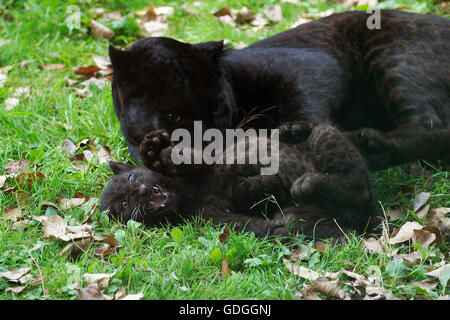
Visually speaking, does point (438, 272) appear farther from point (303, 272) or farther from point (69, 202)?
point (69, 202)

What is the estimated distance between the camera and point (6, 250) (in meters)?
2.96

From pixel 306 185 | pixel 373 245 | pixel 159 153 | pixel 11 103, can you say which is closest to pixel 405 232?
pixel 373 245

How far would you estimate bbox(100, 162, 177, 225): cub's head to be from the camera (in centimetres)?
321

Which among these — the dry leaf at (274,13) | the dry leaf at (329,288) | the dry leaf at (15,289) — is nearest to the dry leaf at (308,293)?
the dry leaf at (329,288)

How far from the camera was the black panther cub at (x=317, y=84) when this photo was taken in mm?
3387

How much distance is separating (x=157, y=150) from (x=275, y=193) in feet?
2.28

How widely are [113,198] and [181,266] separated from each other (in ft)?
2.63

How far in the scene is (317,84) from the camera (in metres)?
3.71

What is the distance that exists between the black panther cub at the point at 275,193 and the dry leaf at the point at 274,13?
3.14m

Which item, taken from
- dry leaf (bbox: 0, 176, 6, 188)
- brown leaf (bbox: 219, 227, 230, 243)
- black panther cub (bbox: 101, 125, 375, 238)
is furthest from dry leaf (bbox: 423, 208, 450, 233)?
dry leaf (bbox: 0, 176, 6, 188)

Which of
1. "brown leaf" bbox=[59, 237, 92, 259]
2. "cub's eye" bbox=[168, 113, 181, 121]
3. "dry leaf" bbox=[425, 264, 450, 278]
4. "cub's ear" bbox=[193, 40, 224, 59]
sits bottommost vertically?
"dry leaf" bbox=[425, 264, 450, 278]

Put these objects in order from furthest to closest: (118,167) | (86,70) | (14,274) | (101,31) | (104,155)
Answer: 1. (101,31)
2. (86,70)
3. (104,155)
4. (118,167)
5. (14,274)

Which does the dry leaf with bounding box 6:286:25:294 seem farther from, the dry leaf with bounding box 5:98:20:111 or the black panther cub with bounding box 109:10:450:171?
the dry leaf with bounding box 5:98:20:111

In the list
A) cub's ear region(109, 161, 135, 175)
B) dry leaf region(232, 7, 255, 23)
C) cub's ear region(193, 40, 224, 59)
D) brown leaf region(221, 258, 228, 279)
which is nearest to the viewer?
brown leaf region(221, 258, 228, 279)
